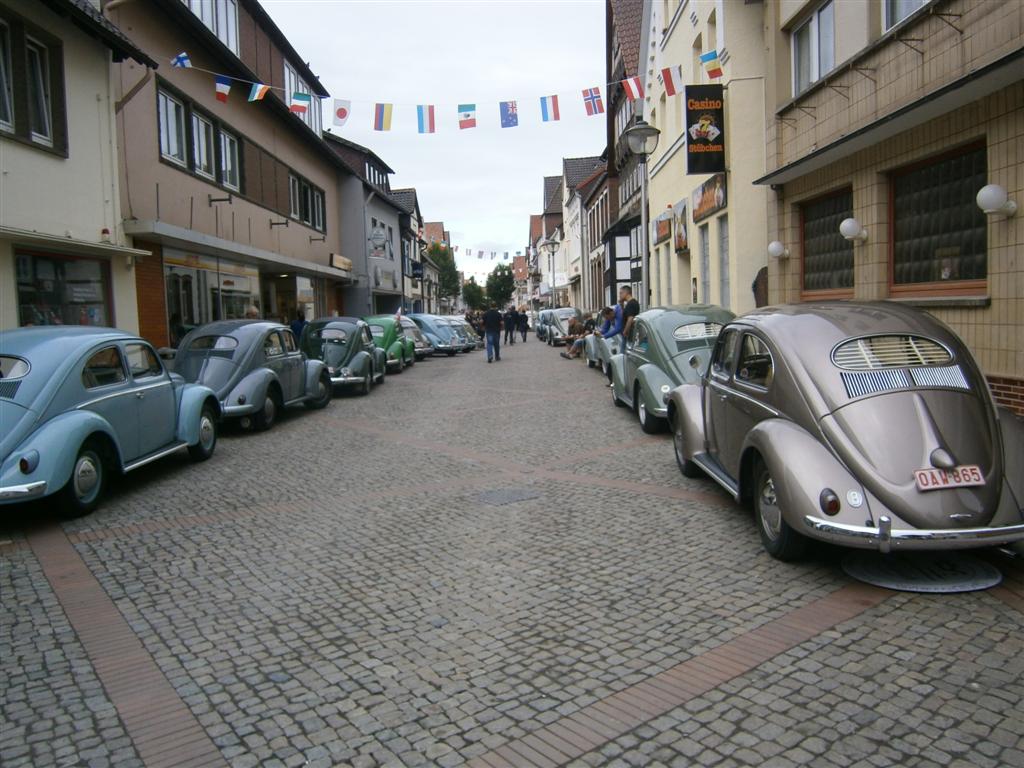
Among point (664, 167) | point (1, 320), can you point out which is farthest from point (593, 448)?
point (664, 167)

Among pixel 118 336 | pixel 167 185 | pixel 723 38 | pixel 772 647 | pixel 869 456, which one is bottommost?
pixel 772 647

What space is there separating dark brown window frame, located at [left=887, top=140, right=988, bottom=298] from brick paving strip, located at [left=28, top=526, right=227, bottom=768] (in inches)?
329

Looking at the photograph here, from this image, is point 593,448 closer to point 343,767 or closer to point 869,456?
point 869,456

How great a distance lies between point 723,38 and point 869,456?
499 inches

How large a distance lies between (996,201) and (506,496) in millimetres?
5392

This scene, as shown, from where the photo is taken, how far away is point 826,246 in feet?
40.2

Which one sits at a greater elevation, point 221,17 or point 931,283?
point 221,17

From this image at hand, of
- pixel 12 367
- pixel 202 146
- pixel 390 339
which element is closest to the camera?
pixel 12 367

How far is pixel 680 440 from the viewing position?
7.34 meters

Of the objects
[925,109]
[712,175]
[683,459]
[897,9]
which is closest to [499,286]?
[712,175]

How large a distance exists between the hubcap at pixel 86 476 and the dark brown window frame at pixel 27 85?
20.4 ft

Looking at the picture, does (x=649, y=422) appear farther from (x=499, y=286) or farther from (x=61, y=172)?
(x=499, y=286)

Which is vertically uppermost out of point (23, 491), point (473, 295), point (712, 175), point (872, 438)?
point (473, 295)

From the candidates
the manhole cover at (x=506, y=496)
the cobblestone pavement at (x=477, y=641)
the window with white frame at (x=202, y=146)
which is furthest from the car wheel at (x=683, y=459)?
the window with white frame at (x=202, y=146)
